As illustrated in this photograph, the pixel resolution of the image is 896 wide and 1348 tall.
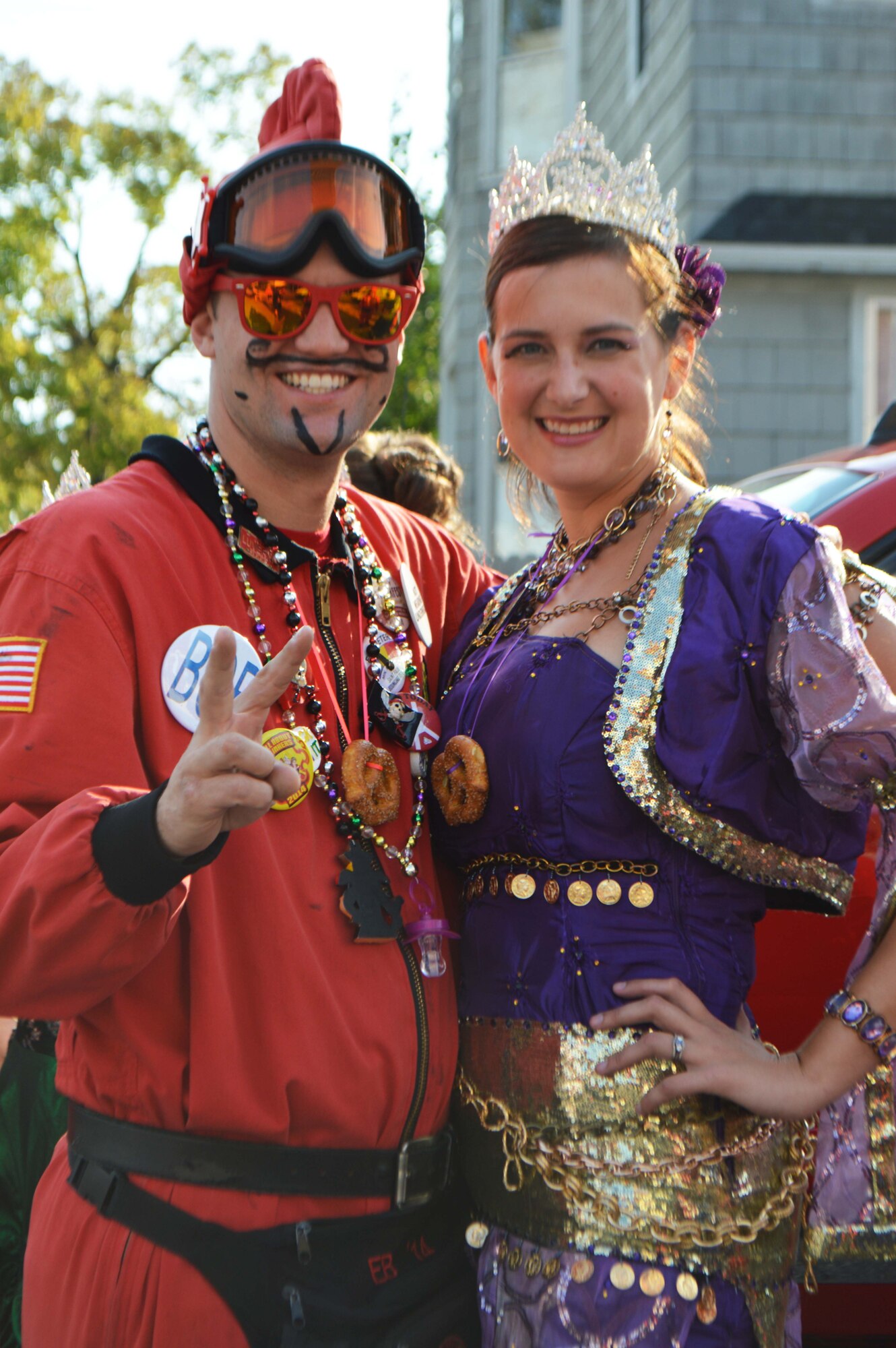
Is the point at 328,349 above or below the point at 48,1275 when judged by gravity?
above

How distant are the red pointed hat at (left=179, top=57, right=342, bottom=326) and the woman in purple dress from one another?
0.41m

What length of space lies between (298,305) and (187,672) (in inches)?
24.9

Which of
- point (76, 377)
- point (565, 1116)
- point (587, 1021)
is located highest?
point (76, 377)

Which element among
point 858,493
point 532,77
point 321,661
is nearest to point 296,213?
point 321,661

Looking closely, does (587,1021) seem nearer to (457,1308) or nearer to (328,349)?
(457,1308)

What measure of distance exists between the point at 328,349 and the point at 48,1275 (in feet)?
4.76

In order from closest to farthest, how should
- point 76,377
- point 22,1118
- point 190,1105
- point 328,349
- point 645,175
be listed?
point 190,1105, point 328,349, point 645,175, point 22,1118, point 76,377

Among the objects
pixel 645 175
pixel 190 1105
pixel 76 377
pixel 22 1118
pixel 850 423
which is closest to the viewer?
pixel 190 1105

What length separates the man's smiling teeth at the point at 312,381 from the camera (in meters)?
2.18

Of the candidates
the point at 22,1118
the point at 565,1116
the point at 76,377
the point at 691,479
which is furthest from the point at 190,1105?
the point at 76,377

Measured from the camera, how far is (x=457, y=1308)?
208 cm

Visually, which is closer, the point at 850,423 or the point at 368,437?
the point at 368,437

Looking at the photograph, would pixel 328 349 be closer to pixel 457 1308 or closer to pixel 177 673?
pixel 177 673

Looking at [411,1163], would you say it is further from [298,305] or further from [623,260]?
[623,260]
